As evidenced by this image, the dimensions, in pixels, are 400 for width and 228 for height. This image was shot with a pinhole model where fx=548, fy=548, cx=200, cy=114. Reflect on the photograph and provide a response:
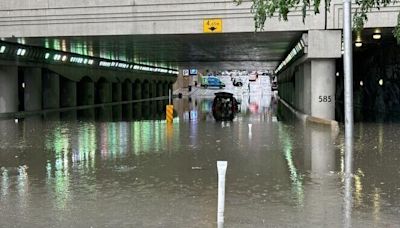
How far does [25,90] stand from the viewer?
42.1 meters

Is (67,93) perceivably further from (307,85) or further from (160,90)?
(160,90)

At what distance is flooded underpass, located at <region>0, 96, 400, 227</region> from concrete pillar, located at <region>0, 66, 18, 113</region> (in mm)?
17970

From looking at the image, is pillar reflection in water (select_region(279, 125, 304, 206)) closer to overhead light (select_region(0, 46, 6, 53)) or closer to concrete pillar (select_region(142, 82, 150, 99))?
overhead light (select_region(0, 46, 6, 53))

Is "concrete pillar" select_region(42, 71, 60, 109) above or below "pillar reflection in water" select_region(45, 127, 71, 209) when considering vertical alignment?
above

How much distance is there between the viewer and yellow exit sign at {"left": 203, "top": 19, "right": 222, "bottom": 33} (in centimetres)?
2594

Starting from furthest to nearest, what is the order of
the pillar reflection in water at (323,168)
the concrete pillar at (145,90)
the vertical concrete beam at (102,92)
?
the concrete pillar at (145,90)
the vertical concrete beam at (102,92)
the pillar reflection in water at (323,168)

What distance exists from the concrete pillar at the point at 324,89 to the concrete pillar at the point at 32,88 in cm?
2343

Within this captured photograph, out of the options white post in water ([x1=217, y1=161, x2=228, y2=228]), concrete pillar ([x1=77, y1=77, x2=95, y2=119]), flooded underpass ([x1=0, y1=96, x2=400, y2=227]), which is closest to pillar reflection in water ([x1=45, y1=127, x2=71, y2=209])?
flooded underpass ([x1=0, y1=96, x2=400, y2=227])

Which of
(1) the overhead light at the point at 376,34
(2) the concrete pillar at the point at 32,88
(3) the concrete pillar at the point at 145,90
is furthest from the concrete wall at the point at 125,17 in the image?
(3) the concrete pillar at the point at 145,90

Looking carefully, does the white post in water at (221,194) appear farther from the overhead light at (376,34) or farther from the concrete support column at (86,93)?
the concrete support column at (86,93)

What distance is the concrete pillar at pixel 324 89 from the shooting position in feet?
87.9

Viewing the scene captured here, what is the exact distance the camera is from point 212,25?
26.0 meters

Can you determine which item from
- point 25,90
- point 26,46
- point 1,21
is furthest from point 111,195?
point 25,90

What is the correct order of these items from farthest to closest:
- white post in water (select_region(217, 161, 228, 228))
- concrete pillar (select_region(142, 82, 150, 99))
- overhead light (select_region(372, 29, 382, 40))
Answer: concrete pillar (select_region(142, 82, 150, 99))
overhead light (select_region(372, 29, 382, 40))
white post in water (select_region(217, 161, 228, 228))
